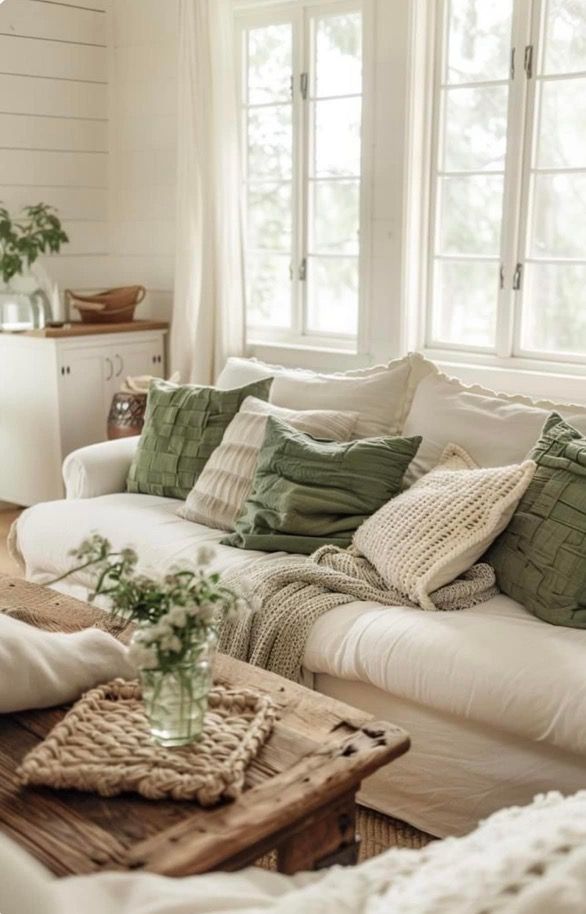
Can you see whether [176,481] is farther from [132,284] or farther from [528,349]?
[132,284]

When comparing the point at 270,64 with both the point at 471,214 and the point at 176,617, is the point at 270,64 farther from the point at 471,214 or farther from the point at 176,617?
the point at 176,617

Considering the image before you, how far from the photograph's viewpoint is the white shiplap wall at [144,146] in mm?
5031

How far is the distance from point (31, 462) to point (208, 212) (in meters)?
1.41

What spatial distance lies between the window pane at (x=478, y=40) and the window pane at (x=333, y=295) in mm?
879

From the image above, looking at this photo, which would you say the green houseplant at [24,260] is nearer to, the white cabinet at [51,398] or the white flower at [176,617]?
the white cabinet at [51,398]

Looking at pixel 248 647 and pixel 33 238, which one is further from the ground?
pixel 33 238

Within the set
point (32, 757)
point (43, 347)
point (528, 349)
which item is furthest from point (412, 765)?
point (43, 347)

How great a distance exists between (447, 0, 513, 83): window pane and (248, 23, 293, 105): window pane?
0.82 metres

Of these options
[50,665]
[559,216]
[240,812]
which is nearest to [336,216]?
[559,216]

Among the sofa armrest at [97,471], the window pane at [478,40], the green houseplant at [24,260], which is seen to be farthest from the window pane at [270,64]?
the sofa armrest at [97,471]

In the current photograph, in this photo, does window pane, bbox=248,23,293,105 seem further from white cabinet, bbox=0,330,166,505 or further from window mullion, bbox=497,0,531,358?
white cabinet, bbox=0,330,166,505

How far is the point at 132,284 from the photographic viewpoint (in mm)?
5383

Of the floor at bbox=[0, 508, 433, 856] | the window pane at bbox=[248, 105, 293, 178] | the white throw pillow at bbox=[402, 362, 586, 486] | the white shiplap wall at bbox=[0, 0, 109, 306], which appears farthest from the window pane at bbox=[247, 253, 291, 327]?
the floor at bbox=[0, 508, 433, 856]

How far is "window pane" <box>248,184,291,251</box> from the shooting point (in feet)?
15.4
